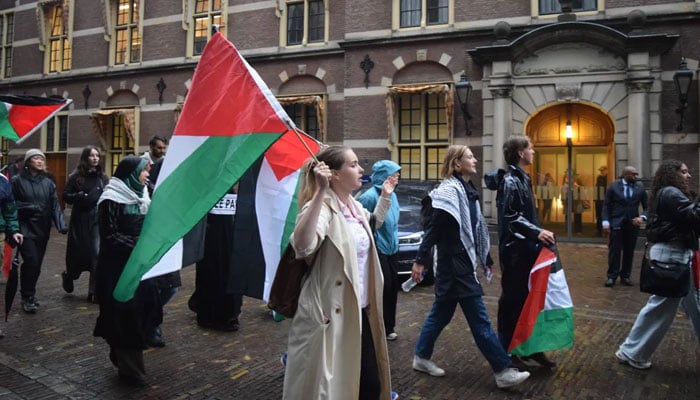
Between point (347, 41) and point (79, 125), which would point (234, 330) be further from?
point (79, 125)

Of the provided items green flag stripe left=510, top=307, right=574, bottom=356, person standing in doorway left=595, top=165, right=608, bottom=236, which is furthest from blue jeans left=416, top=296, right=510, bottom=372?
person standing in doorway left=595, top=165, right=608, bottom=236

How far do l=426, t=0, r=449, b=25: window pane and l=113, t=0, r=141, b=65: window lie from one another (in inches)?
416

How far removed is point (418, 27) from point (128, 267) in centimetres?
1280

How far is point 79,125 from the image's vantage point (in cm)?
1973

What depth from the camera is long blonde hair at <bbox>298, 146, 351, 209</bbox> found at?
2797mm

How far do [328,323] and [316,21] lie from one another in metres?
14.8

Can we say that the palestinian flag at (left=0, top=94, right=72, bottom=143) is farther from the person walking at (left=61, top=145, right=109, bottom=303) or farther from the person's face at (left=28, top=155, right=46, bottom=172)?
the person walking at (left=61, top=145, right=109, bottom=303)

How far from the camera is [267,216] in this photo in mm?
3553

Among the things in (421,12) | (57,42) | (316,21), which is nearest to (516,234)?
(421,12)

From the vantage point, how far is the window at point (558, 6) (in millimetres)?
12695

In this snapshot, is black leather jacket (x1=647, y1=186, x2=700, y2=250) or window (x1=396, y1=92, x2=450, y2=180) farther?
window (x1=396, y1=92, x2=450, y2=180)

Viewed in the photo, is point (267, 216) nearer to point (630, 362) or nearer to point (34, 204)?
point (630, 362)

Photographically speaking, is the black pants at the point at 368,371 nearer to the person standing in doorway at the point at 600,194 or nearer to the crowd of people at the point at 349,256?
the crowd of people at the point at 349,256

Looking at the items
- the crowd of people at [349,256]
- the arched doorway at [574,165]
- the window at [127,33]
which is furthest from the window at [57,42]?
the arched doorway at [574,165]
